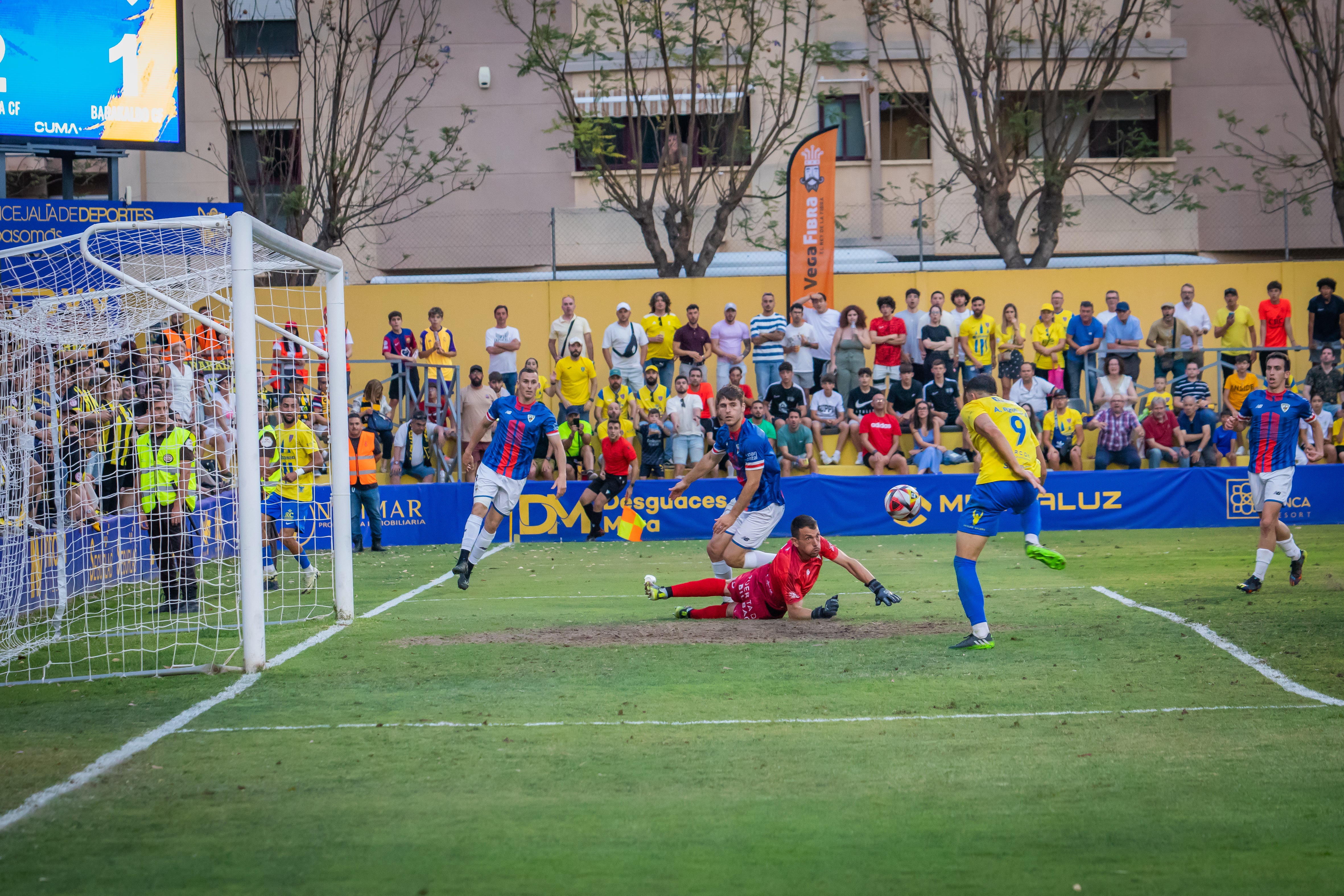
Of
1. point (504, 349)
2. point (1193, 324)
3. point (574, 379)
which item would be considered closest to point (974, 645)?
point (574, 379)

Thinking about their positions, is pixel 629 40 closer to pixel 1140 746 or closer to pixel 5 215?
pixel 5 215

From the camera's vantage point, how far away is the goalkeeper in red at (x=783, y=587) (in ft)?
34.4

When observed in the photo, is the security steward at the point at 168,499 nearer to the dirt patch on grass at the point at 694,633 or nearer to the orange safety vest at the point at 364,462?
the dirt patch on grass at the point at 694,633

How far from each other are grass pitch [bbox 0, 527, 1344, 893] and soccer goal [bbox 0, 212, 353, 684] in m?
0.97

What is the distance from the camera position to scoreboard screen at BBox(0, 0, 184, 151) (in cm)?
1369

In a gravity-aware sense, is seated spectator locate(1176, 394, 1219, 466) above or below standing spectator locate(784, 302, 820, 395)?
below

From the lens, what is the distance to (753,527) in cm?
1175

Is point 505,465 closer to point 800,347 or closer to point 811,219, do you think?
point 800,347

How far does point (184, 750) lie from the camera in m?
6.88

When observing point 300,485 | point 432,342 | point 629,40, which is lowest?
point 300,485

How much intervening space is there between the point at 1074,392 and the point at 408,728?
16.8m

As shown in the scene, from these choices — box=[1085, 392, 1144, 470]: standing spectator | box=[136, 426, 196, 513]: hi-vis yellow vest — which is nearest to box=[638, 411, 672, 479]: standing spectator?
box=[1085, 392, 1144, 470]: standing spectator

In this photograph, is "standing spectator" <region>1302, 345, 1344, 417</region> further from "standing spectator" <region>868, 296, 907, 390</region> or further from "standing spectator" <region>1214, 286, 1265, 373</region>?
"standing spectator" <region>868, 296, 907, 390</region>

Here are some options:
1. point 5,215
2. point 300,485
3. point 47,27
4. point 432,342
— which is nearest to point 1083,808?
point 300,485
